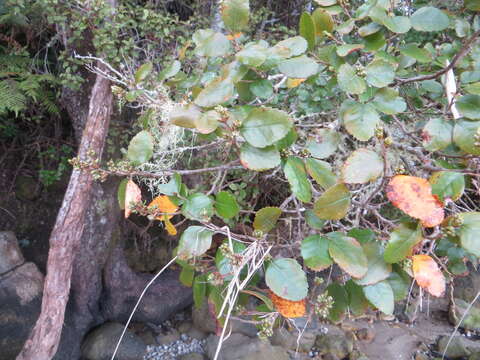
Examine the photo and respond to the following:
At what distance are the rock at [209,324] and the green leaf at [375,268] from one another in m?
2.22

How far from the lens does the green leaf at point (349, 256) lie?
65 cm

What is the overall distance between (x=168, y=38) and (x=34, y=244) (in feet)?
6.17

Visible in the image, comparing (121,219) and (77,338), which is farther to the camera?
(121,219)

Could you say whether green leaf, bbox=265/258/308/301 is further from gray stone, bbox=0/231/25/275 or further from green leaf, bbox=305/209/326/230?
gray stone, bbox=0/231/25/275

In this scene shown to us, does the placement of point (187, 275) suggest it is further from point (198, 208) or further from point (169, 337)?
point (169, 337)

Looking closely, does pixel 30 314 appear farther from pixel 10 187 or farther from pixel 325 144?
pixel 325 144

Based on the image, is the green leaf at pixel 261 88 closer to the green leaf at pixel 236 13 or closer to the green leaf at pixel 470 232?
the green leaf at pixel 236 13

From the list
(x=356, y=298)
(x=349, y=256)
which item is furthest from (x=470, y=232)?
(x=356, y=298)

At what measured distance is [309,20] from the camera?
2.68ft

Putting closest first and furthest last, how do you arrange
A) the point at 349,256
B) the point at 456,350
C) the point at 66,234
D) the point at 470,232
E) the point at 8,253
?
the point at 470,232 < the point at 349,256 < the point at 66,234 < the point at 8,253 < the point at 456,350

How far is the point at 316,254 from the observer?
70 centimetres

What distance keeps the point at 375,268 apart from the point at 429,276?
0.32 feet

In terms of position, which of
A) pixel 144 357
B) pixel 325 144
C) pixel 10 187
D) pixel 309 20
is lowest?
pixel 144 357

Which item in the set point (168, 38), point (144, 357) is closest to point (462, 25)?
point (168, 38)
